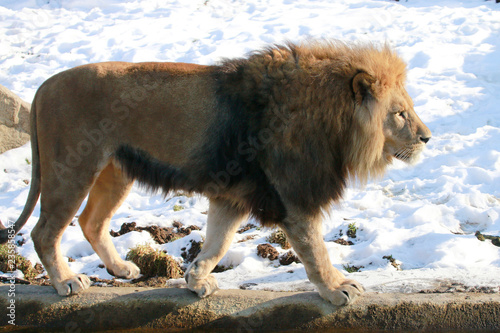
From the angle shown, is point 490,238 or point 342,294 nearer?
point 342,294

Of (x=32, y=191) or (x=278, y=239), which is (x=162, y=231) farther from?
(x=32, y=191)

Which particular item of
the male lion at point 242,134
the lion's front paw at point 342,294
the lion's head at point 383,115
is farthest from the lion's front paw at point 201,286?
the lion's head at point 383,115

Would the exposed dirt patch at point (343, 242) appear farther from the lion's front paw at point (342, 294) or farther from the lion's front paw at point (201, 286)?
the lion's front paw at point (201, 286)

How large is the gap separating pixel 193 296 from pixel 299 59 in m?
1.65

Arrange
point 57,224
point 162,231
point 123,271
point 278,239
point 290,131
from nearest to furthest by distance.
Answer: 1. point 290,131
2. point 57,224
3. point 123,271
4. point 278,239
5. point 162,231

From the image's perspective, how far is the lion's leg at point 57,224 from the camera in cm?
338

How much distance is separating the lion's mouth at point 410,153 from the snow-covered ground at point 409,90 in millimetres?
712

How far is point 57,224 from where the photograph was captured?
11.3 ft

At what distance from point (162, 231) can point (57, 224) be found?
1.50m

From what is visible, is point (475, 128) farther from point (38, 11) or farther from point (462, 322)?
point (38, 11)

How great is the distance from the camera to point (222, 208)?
354 centimetres

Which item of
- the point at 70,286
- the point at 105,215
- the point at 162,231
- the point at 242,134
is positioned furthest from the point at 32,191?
the point at 242,134

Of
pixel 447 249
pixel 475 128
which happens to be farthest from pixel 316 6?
pixel 447 249

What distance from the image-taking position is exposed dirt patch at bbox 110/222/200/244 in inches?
188
